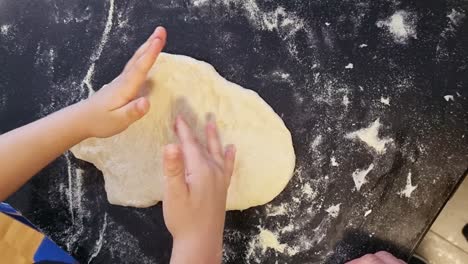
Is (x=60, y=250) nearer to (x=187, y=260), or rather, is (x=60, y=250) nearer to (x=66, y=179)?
(x=66, y=179)

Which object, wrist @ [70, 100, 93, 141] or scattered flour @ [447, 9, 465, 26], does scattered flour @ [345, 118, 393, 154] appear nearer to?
scattered flour @ [447, 9, 465, 26]

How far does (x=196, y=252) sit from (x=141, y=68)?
33 cm

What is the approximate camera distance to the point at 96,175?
3.70ft

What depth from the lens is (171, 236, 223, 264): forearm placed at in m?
0.91

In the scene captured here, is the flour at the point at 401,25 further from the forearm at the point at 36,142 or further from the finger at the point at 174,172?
the forearm at the point at 36,142

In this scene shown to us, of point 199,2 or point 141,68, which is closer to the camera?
point 141,68

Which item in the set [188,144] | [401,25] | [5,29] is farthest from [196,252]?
[5,29]

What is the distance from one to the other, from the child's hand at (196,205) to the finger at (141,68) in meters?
0.14

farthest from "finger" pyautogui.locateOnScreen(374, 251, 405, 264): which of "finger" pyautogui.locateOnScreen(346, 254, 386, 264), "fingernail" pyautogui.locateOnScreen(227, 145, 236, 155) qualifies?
"fingernail" pyautogui.locateOnScreen(227, 145, 236, 155)

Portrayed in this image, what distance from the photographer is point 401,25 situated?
103cm

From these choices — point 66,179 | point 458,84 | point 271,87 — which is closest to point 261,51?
point 271,87

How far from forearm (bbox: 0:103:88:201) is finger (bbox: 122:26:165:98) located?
10cm

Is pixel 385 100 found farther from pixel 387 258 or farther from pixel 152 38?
pixel 152 38

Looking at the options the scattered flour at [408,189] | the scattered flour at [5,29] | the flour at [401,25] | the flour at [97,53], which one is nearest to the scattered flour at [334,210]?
the scattered flour at [408,189]
